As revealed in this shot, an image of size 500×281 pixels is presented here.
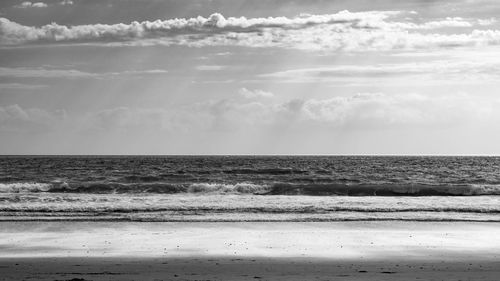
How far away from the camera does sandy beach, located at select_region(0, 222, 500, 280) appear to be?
12812 mm

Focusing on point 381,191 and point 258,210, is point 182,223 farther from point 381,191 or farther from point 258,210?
point 381,191

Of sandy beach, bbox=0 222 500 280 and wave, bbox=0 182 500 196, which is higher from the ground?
sandy beach, bbox=0 222 500 280

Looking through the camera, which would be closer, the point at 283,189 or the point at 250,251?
the point at 250,251

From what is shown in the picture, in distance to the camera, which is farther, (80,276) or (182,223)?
(182,223)

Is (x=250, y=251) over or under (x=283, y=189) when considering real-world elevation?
over

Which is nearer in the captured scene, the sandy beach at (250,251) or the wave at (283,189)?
the sandy beach at (250,251)

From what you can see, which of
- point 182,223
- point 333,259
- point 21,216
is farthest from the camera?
point 21,216

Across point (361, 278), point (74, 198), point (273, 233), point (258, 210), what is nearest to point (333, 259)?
point (361, 278)

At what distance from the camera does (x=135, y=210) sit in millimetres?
25922

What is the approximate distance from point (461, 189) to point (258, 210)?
21.7 metres

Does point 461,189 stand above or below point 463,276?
below

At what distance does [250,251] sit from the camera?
15914 mm

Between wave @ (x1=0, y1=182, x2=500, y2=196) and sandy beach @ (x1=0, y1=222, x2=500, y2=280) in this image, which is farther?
wave @ (x1=0, y1=182, x2=500, y2=196)

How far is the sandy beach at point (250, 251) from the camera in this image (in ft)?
42.0
